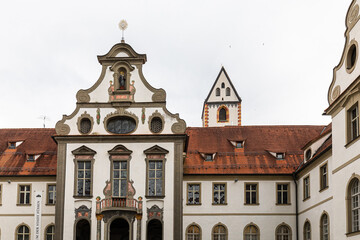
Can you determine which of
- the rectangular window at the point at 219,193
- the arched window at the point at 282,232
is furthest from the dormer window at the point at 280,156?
the arched window at the point at 282,232

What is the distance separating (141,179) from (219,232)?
6.43 m

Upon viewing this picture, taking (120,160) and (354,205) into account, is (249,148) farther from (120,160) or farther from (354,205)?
(354,205)

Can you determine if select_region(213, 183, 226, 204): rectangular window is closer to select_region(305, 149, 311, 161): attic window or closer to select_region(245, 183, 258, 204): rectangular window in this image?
select_region(245, 183, 258, 204): rectangular window

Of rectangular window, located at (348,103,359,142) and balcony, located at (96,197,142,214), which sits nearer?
rectangular window, located at (348,103,359,142)

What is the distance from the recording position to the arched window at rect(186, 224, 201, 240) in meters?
41.7

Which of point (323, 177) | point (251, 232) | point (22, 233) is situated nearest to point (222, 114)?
point (251, 232)

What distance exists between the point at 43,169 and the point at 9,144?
3.91 meters

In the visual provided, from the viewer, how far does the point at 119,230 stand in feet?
135

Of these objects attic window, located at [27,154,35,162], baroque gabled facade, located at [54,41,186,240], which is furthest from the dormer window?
attic window, located at [27,154,35,162]

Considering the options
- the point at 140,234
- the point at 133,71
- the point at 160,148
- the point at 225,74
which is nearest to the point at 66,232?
the point at 140,234

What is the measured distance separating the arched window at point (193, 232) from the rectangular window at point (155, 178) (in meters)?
3.67

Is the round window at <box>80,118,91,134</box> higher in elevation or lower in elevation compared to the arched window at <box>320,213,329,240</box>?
higher

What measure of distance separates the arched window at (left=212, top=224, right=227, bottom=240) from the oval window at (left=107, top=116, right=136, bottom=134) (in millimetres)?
8531

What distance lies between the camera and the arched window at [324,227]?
3397cm
